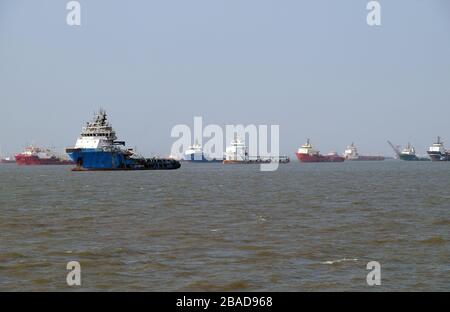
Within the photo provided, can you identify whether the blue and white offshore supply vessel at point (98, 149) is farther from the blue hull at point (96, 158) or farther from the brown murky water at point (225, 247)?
the brown murky water at point (225, 247)

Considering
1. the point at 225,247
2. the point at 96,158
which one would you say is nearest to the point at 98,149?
the point at 96,158

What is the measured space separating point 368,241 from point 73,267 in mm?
12669

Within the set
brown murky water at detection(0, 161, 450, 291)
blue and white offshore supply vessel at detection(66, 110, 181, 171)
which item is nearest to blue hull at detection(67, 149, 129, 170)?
blue and white offshore supply vessel at detection(66, 110, 181, 171)

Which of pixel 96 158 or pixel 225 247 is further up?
pixel 96 158

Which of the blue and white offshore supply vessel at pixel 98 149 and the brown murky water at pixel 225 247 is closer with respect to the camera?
the brown murky water at pixel 225 247

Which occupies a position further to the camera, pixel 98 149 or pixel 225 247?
pixel 98 149

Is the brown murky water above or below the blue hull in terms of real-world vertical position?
below

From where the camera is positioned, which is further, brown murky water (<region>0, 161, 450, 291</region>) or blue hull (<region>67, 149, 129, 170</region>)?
blue hull (<region>67, 149, 129, 170</region>)

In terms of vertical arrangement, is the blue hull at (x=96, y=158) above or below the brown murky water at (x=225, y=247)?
above

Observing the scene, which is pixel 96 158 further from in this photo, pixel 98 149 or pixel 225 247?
pixel 225 247

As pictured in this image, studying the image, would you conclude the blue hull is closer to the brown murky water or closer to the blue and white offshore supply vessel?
the blue and white offshore supply vessel

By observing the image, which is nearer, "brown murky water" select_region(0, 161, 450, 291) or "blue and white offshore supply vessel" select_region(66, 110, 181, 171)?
"brown murky water" select_region(0, 161, 450, 291)

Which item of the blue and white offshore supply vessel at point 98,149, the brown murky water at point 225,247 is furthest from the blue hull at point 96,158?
the brown murky water at point 225,247
